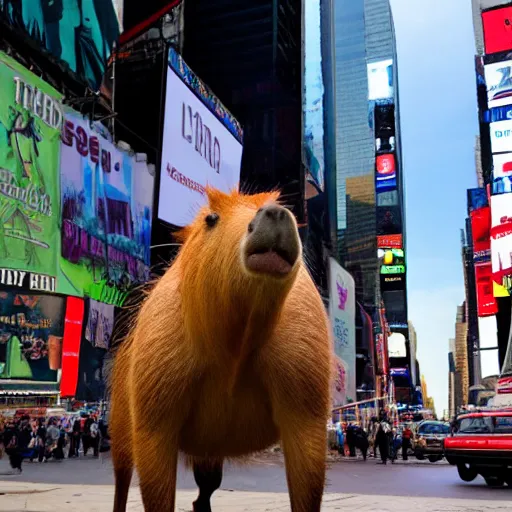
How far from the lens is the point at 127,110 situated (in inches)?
1001

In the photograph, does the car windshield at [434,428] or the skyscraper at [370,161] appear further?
the skyscraper at [370,161]

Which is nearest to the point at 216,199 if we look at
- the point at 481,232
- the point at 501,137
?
the point at 501,137

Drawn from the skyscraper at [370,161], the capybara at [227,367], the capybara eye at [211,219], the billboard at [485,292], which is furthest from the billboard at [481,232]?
the capybara eye at [211,219]

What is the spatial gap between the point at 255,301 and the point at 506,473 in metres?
10.9

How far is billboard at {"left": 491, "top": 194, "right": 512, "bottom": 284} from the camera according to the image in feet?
162

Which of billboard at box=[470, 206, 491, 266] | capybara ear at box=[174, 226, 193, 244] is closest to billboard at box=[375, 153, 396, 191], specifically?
billboard at box=[470, 206, 491, 266]

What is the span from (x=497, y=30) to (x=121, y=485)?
61399mm

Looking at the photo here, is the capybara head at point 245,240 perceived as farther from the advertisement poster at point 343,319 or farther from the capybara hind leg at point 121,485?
the advertisement poster at point 343,319

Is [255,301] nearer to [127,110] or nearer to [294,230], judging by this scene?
[294,230]

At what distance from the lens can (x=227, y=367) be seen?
122 inches

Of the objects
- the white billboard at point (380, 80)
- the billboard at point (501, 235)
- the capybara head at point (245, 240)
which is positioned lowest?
the capybara head at point (245, 240)

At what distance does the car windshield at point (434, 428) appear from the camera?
80.6 feet

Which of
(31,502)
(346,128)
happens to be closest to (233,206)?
(31,502)

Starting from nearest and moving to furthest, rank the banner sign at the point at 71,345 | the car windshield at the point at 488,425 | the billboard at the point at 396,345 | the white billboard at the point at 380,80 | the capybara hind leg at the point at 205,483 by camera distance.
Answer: the capybara hind leg at the point at 205,483 → the car windshield at the point at 488,425 → the banner sign at the point at 71,345 → the billboard at the point at 396,345 → the white billboard at the point at 380,80
